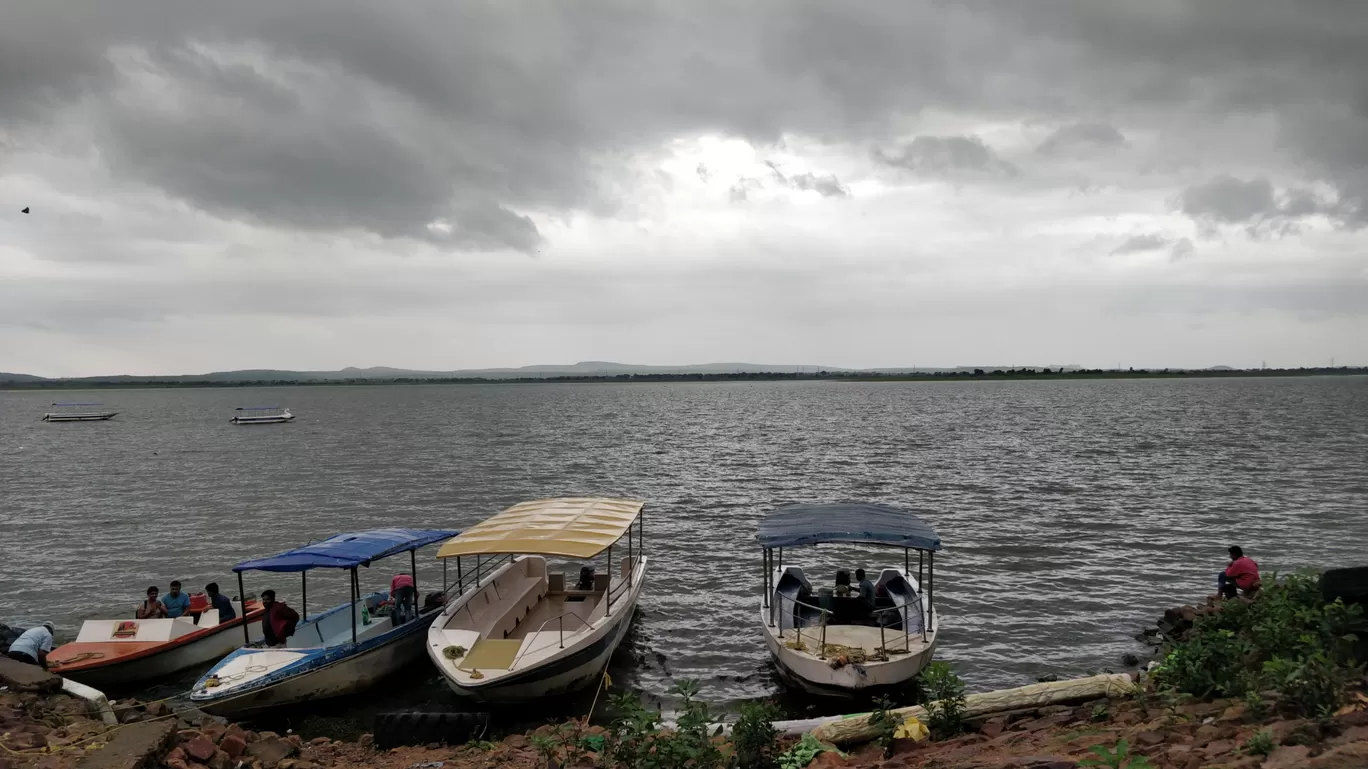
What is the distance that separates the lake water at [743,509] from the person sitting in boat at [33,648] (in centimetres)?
489

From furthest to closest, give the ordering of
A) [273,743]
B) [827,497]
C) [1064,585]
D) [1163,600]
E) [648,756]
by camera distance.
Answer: [827,497], [1064,585], [1163,600], [273,743], [648,756]

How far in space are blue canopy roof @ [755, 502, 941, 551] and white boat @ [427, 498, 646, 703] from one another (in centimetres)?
341

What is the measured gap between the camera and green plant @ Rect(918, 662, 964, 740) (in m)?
10.2

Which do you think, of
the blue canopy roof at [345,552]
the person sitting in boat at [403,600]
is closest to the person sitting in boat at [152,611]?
the blue canopy roof at [345,552]

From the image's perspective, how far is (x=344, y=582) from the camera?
2345cm

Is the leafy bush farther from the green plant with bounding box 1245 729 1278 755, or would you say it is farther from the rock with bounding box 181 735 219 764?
the rock with bounding box 181 735 219 764

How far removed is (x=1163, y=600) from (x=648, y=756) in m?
17.2

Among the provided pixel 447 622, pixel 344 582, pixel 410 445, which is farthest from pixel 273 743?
pixel 410 445

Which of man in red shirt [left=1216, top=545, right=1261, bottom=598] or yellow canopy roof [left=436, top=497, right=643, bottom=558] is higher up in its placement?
yellow canopy roof [left=436, top=497, right=643, bottom=558]

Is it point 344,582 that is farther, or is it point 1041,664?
point 344,582

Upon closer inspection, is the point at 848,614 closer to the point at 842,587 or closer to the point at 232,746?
the point at 842,587

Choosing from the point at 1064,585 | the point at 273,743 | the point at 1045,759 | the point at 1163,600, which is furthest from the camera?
the point at 1064,585

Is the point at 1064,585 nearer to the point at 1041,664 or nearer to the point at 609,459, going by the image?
the point at 1041,664

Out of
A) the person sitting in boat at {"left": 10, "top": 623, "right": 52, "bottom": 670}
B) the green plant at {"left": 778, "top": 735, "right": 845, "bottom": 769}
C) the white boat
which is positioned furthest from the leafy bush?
the person sitting in boat at {"left": 10, "top": 623, "right": 52, "bottom": 670}
